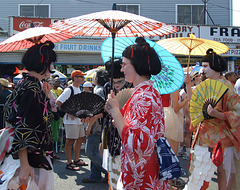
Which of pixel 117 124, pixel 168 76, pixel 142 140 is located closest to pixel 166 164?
pixel 142 140

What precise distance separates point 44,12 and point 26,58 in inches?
730

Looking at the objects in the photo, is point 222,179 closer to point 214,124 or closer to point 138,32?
point 214,124

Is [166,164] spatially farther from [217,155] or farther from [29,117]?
[217,155]

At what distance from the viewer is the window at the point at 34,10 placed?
1988 cm

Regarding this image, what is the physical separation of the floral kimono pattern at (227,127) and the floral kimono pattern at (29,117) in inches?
83.7

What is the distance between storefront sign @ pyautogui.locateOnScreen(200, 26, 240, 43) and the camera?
15.9 m

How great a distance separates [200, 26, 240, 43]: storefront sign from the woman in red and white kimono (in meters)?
14.4

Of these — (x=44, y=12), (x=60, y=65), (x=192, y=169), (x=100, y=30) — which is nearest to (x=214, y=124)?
(x=192, y=169)

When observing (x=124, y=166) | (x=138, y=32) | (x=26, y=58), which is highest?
(x=138, y=32)

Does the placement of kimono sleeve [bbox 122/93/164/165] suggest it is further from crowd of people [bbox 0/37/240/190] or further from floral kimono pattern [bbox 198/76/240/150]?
floral kimono pattern [bbox 198/76/240/150]

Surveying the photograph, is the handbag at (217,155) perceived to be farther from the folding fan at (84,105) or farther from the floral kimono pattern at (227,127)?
the folding fan at (84,105)

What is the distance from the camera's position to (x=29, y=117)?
2.39 m

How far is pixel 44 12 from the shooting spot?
1997 centimetres

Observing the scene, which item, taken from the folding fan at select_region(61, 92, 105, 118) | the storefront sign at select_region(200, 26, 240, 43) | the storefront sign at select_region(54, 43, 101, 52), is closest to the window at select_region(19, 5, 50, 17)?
the storefront sign at select_region(54, 43, 101, 52)
